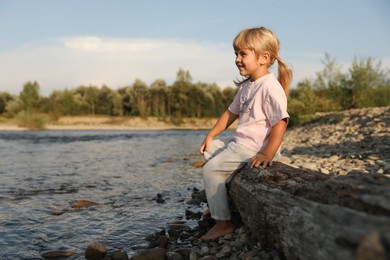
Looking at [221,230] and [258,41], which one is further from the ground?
[258,41]

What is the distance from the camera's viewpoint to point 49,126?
4266 centimetres

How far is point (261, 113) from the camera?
3.25m

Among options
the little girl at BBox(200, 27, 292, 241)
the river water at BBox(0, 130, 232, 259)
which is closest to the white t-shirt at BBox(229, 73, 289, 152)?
the little girl at BBox(200, 27, 292, 241)

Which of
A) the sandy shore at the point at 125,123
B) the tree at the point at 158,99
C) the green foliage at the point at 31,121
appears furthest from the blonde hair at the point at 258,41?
the tree at the point at 158,99

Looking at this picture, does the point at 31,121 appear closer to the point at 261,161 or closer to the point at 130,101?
the point at 130,101

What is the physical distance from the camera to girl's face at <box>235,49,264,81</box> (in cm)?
338

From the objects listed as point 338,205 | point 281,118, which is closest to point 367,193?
point 338,205

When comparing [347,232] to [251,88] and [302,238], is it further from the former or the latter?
[251,88]

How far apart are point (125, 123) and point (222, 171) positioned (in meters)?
45.4

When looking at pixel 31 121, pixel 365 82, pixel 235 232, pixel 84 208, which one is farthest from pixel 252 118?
pixel 31 121

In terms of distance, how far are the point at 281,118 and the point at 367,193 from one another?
1410 mm

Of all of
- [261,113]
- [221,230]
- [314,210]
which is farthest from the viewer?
[221,230]

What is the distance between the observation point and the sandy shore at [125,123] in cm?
4531

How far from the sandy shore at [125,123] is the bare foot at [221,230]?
42.5 m
